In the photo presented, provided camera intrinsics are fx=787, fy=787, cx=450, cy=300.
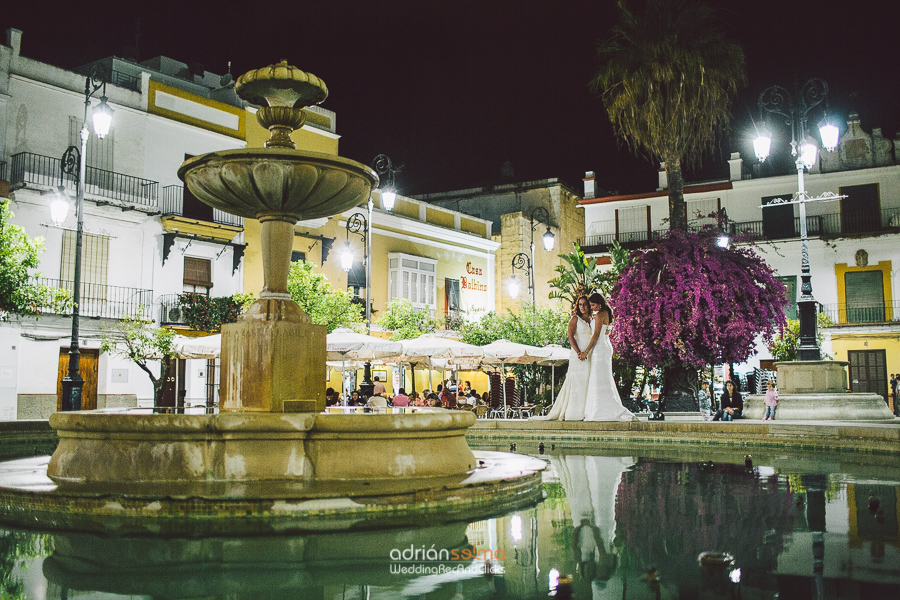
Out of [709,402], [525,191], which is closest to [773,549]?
[709,402]

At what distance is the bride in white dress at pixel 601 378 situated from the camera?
41.3 ft

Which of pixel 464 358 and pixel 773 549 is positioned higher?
pixel 464 358

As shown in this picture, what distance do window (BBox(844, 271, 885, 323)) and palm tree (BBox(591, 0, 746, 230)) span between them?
19.8 meters

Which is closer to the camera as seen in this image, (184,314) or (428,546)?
(428,546)

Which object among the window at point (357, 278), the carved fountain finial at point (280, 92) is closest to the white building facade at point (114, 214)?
the window at point (357, 278)

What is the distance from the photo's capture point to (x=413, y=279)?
36750 mm

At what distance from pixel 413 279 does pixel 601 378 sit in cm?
2445

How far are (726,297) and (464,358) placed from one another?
23.2ft

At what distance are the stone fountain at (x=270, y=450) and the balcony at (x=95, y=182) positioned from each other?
757 inches

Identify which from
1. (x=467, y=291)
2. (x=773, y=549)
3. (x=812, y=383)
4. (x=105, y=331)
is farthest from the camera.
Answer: (x=467, y=291)

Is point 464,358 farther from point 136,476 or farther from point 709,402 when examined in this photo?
point 136,476

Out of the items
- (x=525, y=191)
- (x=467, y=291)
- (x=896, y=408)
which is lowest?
(x=896, y=408)

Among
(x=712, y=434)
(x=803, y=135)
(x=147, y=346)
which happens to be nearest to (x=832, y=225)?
(x=803, y=135)

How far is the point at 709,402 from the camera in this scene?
22859mm
